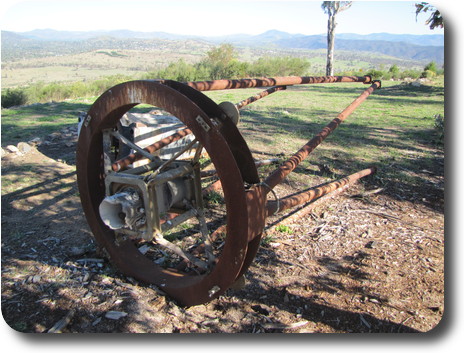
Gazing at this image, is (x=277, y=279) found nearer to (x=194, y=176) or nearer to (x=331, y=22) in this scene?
(x=194, y=176)

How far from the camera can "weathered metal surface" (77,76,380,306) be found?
225 centimetres

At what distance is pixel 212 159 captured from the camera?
2240 mm

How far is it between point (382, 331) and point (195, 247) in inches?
70.7

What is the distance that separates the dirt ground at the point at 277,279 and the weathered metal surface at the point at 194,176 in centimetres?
21

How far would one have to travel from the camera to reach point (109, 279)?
2928 mm

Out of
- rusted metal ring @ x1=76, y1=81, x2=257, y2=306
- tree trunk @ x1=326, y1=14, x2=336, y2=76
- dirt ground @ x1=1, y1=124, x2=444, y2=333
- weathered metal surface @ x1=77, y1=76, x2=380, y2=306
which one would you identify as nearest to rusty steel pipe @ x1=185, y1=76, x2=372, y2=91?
weathered metal surface @ x1=77, y1=76, x2=380, y2=306

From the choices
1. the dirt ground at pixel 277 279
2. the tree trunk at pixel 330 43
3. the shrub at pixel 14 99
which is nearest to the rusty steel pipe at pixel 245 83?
the dirt ground at pixel 277 279

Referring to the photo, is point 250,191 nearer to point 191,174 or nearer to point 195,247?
point 191,174

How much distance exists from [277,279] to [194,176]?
3.84 feet

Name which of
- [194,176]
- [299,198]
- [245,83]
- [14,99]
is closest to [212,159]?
[194,176]

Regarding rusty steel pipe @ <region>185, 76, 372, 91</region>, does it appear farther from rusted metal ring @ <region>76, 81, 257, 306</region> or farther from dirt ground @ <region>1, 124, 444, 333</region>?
dirt ground @ <region>1, 124, 444, 333</region>

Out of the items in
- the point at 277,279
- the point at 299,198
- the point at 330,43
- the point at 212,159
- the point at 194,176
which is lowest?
the point at 277,279

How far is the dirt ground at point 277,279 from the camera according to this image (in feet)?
8.25

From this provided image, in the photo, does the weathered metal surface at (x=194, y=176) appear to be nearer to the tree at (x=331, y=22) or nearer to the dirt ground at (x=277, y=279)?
the dirt ground at (x=277, y=279)
